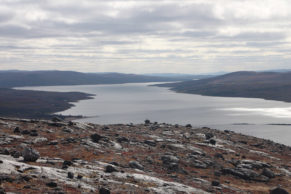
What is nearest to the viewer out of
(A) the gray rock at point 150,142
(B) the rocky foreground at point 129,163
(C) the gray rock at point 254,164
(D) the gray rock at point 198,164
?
(B) the rocky foreground at point 129,163

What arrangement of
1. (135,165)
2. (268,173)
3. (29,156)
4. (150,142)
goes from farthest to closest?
(150,142)
(268,173)
(135,165)
(29,156)

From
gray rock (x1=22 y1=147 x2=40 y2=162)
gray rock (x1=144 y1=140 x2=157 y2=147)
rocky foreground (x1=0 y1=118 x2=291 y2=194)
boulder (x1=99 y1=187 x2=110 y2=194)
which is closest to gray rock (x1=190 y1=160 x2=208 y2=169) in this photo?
rocky foreground (x1=0 y1=118 x2=291 y2=194)

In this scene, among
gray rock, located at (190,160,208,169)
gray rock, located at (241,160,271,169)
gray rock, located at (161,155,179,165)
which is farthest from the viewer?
gray rock, located at (241,160,271,169)

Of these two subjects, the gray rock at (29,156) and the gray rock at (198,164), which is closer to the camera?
the gray rock at (29,156)

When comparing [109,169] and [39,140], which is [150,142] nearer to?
[39,140]

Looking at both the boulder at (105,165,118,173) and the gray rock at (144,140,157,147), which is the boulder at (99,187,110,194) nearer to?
the boulder at (105,165,118,173)

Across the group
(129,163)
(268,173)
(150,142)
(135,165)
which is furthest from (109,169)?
(268,173)

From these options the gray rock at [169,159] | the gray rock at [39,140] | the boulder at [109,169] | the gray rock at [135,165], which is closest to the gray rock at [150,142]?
the gray rock at [169,159]

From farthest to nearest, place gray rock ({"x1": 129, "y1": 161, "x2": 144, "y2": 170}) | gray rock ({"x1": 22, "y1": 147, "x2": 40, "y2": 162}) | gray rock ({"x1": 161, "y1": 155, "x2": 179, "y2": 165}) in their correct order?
gray rock ({"x1": 161, "y1": 155, "x2": 179, "y2": 165}), gray rock ({"x1": 129, "y1": 161, "x2": 144, "y2": 170}), gray rock ({"x1": 22, "y1": 147, "x2": 40, "y2": 162})

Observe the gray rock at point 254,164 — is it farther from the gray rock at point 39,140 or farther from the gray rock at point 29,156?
the gray rock at point 29,156
